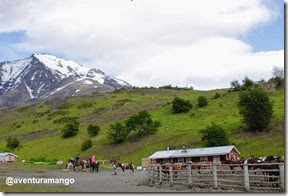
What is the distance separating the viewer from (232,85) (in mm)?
102000

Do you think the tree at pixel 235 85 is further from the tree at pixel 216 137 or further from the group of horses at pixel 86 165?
the group of horses at pixel 86 165

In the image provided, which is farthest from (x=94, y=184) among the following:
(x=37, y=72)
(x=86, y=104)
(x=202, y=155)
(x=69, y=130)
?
(x=86, y=104)

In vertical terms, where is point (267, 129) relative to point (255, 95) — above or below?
below

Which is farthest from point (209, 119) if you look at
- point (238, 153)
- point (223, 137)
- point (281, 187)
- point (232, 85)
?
point (281, 187)

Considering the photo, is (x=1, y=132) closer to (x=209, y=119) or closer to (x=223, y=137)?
(x=209, y=119)

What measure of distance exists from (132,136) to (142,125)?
98.5 inches

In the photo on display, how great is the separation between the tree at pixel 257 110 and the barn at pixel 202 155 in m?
12.8

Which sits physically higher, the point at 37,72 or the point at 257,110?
the point at 257,110

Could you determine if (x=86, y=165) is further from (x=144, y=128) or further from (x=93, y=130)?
(x=93, y=130)

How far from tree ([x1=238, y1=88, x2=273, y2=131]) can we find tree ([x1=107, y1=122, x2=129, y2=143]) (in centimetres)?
1951

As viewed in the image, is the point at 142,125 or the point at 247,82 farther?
the point at 247,82

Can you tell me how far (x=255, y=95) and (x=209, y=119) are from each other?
12.7 meters

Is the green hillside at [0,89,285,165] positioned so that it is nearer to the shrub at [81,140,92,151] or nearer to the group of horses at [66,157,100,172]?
the shrub at [81,140,92,151]

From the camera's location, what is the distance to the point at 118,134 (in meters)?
68.8
